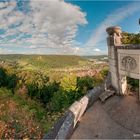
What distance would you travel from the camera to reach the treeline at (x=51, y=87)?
97.2 feet

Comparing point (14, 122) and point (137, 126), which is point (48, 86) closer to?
point (14, 122)

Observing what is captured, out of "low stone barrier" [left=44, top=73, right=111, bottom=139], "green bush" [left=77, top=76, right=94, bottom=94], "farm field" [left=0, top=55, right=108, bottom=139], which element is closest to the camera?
"low stone barrier" [left=44, top=73, right=111, bottom=139]

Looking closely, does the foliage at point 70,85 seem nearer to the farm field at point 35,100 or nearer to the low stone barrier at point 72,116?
the farm field at point 35,100

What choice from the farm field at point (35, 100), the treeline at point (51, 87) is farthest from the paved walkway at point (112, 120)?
the treeline at point (51, 87)

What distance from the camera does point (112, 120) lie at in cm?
1314

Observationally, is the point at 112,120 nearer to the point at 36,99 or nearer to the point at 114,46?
the point at 114,46

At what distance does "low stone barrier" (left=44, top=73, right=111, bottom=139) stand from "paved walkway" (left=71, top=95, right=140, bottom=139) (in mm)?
415

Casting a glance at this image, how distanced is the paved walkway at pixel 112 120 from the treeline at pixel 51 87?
46.6 ft

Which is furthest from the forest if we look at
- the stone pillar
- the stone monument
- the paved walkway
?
the paved walkway

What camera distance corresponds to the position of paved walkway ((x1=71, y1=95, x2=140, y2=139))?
1164 cm

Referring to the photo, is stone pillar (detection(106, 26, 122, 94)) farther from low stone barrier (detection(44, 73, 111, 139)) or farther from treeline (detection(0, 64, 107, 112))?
treeline (detection(0, 64, 107, 112))

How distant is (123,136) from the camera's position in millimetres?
11320

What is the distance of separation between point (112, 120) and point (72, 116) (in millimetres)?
2795

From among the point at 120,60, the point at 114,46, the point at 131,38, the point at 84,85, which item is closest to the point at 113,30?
the point at 114,46
